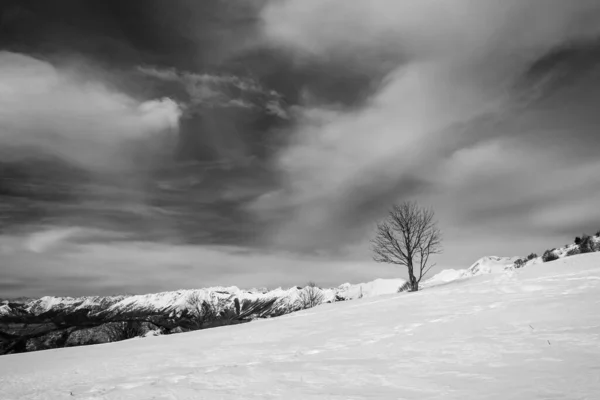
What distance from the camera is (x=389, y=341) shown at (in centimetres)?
597

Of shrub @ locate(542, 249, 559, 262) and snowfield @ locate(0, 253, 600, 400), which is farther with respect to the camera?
shrub @ locate(542, 249, 559, 262)

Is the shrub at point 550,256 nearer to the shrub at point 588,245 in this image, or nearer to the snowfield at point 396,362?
the shrub at point 588,245

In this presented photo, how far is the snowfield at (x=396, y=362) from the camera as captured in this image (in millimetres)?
3344

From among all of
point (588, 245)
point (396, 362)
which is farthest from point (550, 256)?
point (396, 362)

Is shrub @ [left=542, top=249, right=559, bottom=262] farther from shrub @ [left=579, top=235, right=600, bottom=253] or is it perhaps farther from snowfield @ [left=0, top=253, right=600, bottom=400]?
snowfield @ [left=0, top=253, right=600, bottom=400]

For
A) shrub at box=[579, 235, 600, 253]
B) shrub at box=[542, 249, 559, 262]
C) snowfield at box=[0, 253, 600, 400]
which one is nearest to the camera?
snowfield at box=[0, 253, 600, 400]

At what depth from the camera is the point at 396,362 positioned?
14.9 ft

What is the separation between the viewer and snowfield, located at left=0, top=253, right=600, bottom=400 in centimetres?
334

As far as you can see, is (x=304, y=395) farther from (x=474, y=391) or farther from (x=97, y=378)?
(x=97, y=378)

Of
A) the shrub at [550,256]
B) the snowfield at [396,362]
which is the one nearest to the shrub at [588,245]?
the shrub at [550,256]

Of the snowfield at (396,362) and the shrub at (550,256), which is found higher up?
the shrub at (550,256)

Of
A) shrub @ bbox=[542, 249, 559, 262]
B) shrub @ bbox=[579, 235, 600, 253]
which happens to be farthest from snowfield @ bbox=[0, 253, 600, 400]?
shrub @ bbox=[542, 249, 559, 262]

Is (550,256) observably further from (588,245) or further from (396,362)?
(396,362)

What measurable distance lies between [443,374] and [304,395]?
5.55 feet
